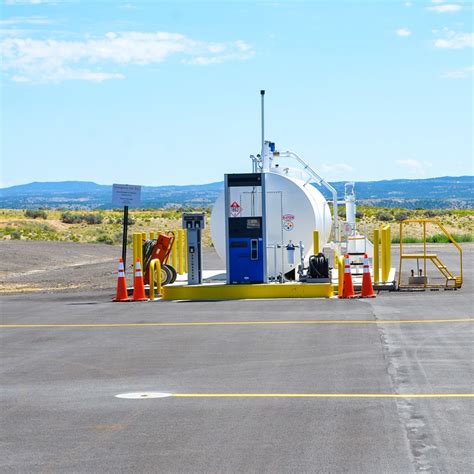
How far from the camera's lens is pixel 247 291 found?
74.8 feet

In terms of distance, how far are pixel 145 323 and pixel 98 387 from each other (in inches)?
249

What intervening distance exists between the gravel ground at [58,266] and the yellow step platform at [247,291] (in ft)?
15.1

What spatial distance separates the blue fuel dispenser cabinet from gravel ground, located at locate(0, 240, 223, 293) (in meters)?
4.94

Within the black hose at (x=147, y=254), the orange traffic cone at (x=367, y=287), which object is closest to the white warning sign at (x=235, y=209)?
the black hose at (x=147, y=254)

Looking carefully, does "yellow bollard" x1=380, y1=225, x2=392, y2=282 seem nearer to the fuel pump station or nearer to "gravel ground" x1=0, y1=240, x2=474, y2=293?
the fuel pump station

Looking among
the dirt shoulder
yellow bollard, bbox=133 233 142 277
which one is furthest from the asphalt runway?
the dirt shoulder

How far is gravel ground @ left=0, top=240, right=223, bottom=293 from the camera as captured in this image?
29266mm

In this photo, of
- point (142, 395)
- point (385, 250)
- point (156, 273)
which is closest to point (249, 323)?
point (142, 395)

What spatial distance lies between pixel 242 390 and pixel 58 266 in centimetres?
2902

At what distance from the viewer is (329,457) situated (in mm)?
8617

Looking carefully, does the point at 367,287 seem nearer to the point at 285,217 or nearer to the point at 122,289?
the point at 285,217

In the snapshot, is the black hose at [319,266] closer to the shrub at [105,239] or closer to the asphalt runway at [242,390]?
the asphalt runway at [242,390]

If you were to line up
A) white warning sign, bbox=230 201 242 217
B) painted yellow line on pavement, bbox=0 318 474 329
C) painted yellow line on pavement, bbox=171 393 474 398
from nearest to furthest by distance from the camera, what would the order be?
painted yellow line on pavement, bbox=171 393 474 398, painted yellow line on pavement, bbox=0 318 474 329, white warning sign, bbox=230 201 242 217

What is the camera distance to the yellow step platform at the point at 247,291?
2252 centimetres
